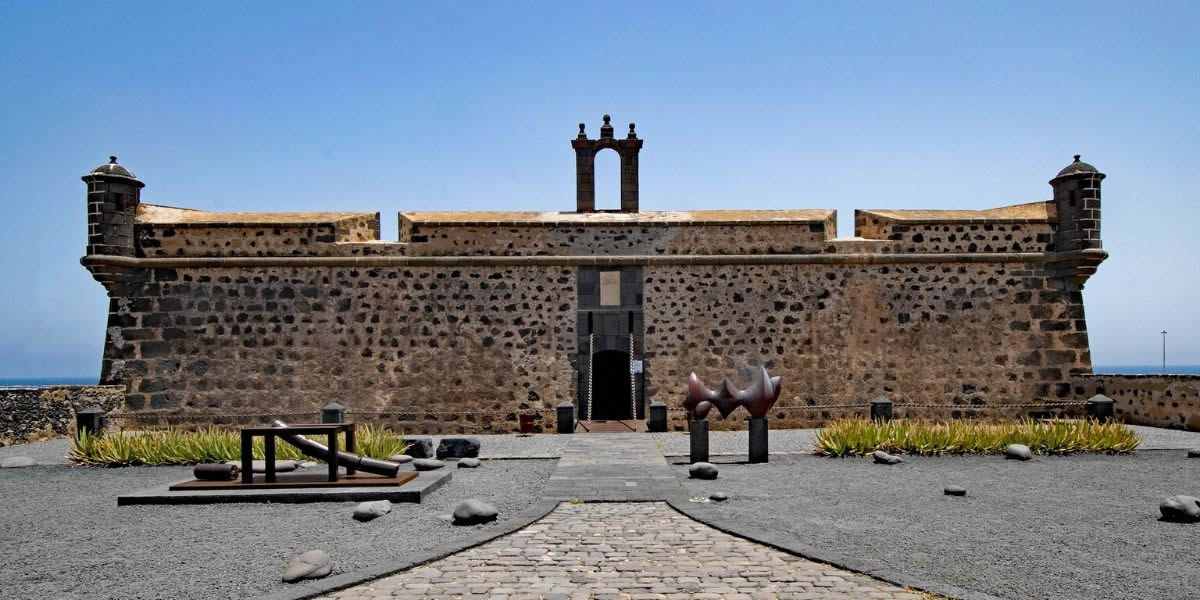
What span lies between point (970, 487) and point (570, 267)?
9.86 meters

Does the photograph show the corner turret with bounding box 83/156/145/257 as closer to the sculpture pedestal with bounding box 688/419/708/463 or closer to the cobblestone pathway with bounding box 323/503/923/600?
the sculpture pedestal with bounding box 688/419/708/463

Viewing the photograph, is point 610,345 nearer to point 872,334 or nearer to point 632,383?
point 632,383

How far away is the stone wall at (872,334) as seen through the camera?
56.7 feet

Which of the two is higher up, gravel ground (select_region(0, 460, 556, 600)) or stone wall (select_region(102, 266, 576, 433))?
stone wall (select_region(102, 266, 576, 433))

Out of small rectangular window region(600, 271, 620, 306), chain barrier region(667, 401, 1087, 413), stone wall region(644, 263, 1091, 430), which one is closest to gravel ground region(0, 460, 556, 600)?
small rectangular window region(600, 271, 620, 306)

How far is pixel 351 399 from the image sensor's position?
1712 cm

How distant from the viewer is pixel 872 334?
1748 cm

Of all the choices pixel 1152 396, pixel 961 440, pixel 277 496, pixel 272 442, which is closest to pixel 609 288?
pixel 961 440

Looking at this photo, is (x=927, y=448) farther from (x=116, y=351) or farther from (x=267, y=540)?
(x=116, y=351)

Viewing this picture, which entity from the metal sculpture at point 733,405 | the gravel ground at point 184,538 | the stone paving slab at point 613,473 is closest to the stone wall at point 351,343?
the stone paving slab at point 613,473

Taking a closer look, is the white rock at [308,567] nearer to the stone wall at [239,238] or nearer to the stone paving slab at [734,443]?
the stone paving slab at [734,443]

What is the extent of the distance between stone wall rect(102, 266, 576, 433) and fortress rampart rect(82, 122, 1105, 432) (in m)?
0.04

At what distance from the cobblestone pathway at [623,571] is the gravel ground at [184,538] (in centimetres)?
65

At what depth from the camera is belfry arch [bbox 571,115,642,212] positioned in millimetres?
18141
